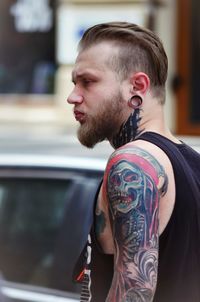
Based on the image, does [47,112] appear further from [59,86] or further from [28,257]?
[28,257]

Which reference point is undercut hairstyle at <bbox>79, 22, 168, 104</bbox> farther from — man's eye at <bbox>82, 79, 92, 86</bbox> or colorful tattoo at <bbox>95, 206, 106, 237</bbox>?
colorful tattoo at <bbox>95, 206, 106, 237</bbox>

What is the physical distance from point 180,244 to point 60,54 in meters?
8.66

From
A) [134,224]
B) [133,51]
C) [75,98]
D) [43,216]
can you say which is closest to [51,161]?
[43,216]

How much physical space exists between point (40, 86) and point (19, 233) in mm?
6962

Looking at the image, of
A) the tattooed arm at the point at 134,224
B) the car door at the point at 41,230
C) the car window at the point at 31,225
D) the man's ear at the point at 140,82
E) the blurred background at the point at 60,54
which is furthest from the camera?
the blurred background at the point at 60,54

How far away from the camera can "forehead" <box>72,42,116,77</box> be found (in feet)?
7.30

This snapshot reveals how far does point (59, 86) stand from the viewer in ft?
35.0

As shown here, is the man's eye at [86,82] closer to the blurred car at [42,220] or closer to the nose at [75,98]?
the nose at [75,98]

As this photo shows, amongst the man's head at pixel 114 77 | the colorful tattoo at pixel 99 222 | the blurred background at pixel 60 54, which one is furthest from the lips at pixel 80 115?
the blurred background at pixel 60 54

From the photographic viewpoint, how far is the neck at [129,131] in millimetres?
2250

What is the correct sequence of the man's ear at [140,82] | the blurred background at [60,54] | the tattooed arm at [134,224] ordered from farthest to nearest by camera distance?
1. the blurred background at [60,54]
2. the man's ear at [140,82]
3. the tattooed arm at [134,224]

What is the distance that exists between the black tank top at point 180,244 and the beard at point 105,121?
0.31 feet

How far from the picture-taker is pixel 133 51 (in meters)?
2.22

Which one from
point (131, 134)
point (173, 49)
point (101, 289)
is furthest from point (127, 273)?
point (173, 49)
